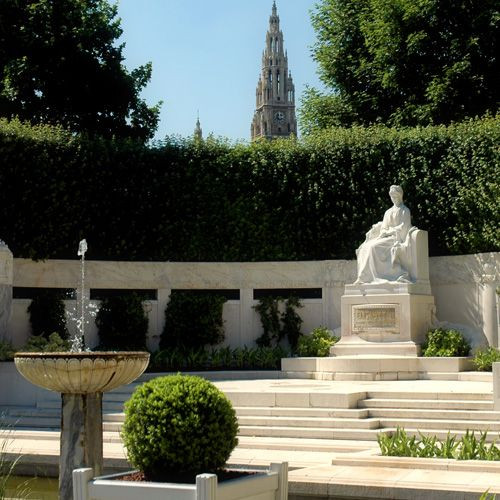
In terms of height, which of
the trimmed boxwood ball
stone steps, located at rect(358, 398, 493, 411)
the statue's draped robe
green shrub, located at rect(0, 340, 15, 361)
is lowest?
stone steps, located at rect(358, 398, 493, 411)

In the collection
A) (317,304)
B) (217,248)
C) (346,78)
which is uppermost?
(346,78)

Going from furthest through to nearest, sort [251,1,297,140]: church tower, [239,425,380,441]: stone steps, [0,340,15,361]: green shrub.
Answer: [251,1,297,140]: church tower → [0,340,15,361]: green shrub → [239,425,380,441]: stone steps

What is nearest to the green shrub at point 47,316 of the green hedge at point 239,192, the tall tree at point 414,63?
the green hedge at point 239,192

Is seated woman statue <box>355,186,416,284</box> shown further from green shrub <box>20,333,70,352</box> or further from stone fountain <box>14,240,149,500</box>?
stone fountain <box>14,240,149,500</box>

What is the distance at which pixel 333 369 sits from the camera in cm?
1947

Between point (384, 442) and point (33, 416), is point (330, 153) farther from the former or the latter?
point (384, 442)

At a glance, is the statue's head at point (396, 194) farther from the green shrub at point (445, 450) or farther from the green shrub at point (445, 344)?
the green shrub at point (445, 450)

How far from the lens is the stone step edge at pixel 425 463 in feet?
28.6

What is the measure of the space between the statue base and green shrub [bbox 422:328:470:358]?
274 millimetres

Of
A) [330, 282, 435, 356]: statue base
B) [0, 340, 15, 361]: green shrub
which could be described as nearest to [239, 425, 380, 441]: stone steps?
[0, 340, 15, 361]: green shrub

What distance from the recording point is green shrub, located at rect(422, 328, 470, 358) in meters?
20.0

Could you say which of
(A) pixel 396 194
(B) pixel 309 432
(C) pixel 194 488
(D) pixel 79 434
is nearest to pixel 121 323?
(A) pixel 396 194

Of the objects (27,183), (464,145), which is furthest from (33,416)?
(464,145)

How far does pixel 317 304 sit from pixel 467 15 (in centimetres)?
1111
